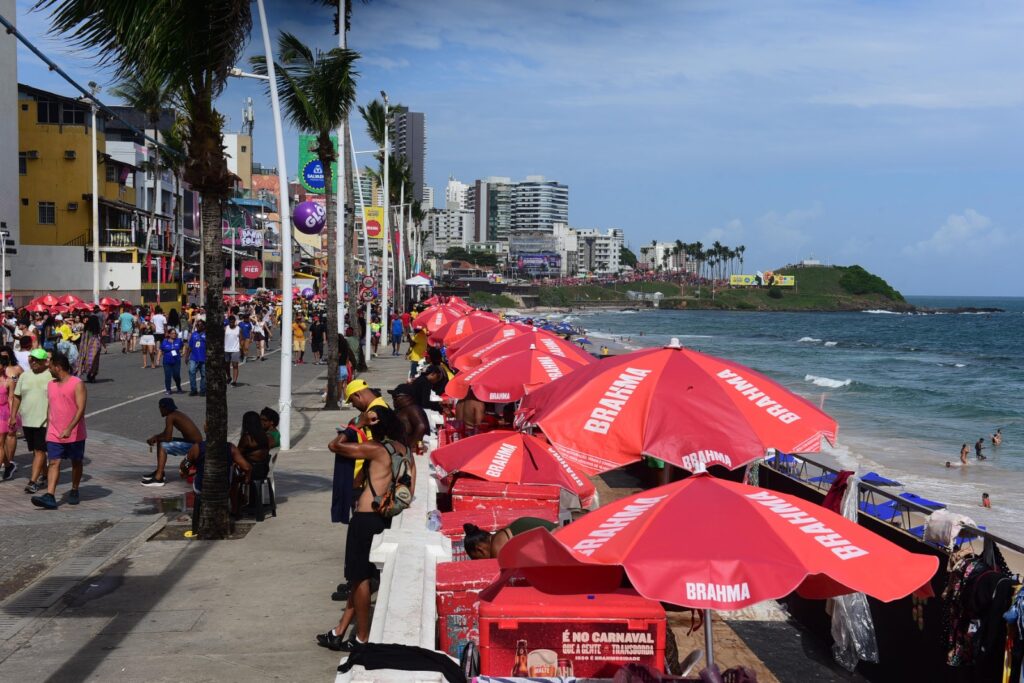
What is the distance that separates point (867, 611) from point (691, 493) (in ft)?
13.1

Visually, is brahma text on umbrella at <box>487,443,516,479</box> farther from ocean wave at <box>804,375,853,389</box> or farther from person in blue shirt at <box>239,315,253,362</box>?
ocean wave at <box>804,375,853,389</box>

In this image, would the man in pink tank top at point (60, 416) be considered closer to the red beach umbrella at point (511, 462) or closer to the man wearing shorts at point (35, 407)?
the man wearing shorts at point (35, 407)

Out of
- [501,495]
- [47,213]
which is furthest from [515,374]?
[47,213]

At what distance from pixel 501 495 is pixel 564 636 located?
3390 millimetres

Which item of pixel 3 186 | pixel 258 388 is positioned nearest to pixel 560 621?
pixel 258 388

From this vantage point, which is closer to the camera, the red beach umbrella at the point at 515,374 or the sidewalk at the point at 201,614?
the sidewalk at the point at 201,614

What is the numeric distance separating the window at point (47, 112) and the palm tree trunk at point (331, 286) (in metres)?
37.6

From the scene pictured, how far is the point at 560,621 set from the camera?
16.9ft

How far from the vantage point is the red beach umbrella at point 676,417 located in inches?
229

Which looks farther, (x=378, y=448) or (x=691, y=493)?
(x=378, y=448)

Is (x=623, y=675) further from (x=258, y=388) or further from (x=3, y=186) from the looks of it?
(x=3, y=186)

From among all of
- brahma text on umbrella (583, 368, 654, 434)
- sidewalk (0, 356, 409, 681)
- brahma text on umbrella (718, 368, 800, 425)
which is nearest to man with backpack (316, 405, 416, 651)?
sidewalk (0, 356, 409, 681)

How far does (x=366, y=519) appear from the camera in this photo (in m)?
6.77

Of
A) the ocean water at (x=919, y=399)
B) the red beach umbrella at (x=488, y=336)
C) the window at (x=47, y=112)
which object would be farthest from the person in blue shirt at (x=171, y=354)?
the window at (x=47, y=112)
